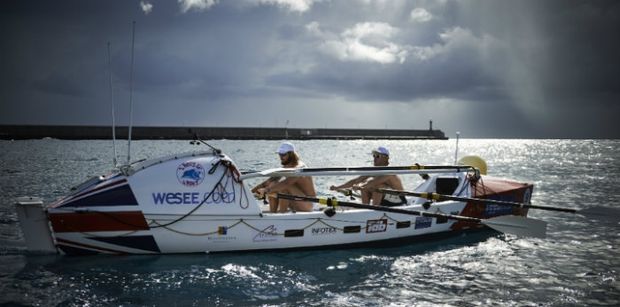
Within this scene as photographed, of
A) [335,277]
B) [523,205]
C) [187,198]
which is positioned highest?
[187,198]

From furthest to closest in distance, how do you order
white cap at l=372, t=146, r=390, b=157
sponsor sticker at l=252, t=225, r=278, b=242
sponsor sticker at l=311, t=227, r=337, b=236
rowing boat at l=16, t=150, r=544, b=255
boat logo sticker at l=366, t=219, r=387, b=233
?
white cap at l=372, t=146, r=390, b=157
boat logo sticker at l=366, t=219, r=387, b=233
sponsor sticker at l=311, t=227, r=337, b=236
sponsor sticker at l=252, t=225, r=278, b=242
rowing boat at l=16, t=150, r=544, b=255

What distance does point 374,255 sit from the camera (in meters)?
10.4

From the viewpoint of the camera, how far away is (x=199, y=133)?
113m

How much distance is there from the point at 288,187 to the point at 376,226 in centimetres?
238

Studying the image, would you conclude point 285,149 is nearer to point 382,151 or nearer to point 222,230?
point 222,230

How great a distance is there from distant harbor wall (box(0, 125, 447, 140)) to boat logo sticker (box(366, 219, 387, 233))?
71.7 meters

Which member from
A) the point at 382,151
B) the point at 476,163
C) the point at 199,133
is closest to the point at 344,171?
the point at 382,151

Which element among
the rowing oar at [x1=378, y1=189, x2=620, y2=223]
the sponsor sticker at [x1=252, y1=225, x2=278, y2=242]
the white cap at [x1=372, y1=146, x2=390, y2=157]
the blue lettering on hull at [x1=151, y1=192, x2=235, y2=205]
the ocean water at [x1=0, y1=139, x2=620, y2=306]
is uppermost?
the white cap at [x1=372, y1=146, x2=390, y2=157]

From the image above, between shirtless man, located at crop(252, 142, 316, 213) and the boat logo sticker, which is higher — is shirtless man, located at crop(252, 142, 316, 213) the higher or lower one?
the higher one

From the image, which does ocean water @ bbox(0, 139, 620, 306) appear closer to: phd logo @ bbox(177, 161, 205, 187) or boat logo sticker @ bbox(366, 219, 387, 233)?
boat logo sticker @ bbox(366, 219, 387, 233)

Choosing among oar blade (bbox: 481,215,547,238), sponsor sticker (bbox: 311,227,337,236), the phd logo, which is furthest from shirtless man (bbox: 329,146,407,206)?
the phd logo

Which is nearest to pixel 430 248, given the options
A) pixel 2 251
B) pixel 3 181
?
pixel 2 251

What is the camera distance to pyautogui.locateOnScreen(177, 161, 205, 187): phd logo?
9.12 metres

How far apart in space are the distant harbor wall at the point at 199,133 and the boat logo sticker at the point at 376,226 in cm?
7165
